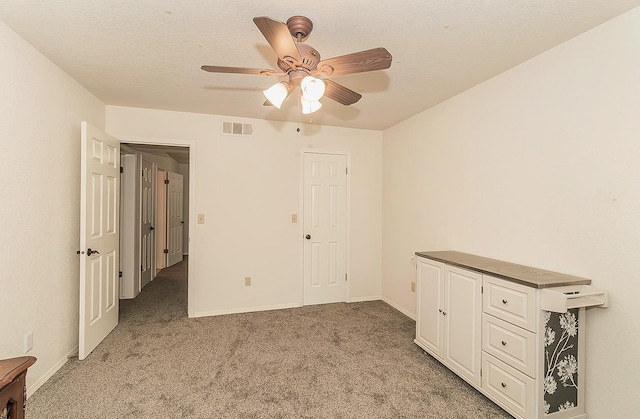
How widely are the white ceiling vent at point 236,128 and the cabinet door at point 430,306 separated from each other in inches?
100

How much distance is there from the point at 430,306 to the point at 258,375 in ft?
5.15

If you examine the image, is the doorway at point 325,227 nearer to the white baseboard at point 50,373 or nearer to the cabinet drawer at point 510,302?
the cabinet drawer at point 510,302

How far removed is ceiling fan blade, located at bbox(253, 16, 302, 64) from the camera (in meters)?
1.25

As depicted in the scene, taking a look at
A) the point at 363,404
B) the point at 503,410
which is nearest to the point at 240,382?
the point at 363,404

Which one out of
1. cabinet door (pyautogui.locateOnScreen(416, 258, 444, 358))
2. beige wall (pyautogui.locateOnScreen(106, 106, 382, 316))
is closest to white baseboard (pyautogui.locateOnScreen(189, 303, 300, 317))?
beige wall (pyautogui.locateOnScreen(106, 106, 382, 316))

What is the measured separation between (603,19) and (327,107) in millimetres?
2187

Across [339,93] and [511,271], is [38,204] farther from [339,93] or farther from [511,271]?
[511,271]

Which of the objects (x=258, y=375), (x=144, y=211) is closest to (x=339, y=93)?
(x=258, y=375)

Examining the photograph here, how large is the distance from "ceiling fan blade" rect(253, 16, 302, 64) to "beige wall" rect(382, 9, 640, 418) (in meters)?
1.77

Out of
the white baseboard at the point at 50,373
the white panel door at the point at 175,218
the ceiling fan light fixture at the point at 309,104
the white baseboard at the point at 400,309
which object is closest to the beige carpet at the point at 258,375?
the white baseboard at the point at 50,373

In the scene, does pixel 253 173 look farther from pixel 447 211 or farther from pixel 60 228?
pixel 447 211

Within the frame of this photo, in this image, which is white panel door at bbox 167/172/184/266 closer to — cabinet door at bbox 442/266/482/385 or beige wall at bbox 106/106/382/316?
beige wall at bbox 106/106/382/316

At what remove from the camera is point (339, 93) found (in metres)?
1.88

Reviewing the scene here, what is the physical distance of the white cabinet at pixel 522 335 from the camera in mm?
1666
